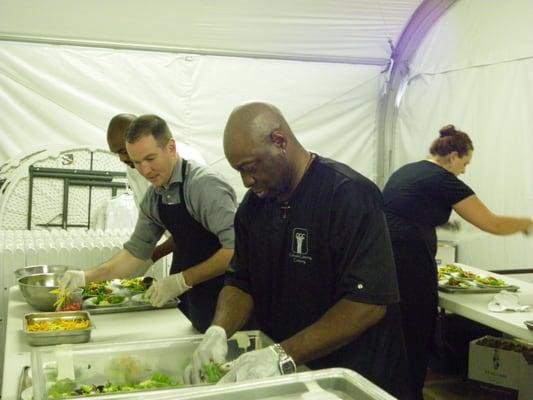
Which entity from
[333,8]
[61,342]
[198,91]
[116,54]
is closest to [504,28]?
[333,8]

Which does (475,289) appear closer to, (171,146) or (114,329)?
(171,146)

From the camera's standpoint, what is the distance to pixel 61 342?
185cm

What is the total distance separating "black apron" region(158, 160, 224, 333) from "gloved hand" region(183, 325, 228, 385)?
27.2 inches

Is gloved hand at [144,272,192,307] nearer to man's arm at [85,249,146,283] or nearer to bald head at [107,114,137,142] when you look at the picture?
man's arm at [85,249,146,283]

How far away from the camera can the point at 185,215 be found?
7.50 ft

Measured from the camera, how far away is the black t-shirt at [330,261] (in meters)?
1.51

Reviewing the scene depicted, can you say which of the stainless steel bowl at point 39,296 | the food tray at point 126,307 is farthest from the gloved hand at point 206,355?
the stainless steel bowl at point 39,296

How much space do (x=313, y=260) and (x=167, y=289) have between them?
824mm

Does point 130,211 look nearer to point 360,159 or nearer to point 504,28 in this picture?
point 360,159

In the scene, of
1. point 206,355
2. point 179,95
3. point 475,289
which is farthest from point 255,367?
point 179,95

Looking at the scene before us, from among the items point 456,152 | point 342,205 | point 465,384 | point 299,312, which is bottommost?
point 465,384

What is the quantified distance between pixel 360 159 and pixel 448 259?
3.88ft

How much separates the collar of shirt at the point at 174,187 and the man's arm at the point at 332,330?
3.18 ft

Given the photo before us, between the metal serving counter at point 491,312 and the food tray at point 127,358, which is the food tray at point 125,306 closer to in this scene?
the food tray at point 127,358
